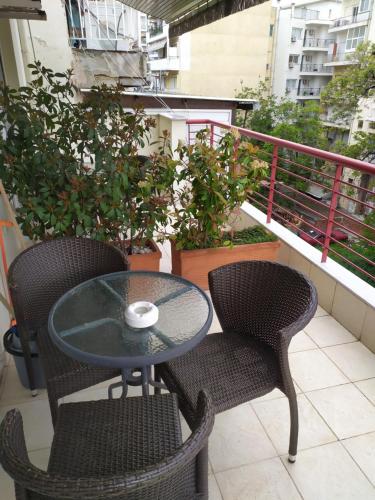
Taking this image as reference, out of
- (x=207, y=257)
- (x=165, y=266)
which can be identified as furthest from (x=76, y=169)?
(x=165, y=266)

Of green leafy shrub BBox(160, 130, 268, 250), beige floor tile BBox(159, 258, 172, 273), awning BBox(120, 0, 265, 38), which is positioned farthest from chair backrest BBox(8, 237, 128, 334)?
awning BBox(120, 0, 265, 38)

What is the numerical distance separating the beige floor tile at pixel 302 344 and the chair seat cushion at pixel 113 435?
4.14ft

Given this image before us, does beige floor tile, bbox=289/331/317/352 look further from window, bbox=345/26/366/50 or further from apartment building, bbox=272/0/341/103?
window, bbox=345/26/366/50

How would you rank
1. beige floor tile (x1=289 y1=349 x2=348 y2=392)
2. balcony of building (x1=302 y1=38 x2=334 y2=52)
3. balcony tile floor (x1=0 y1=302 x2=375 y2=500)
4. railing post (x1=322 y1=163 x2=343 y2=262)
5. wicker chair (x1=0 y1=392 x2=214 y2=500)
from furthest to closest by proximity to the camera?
balcony of building (x1=302 y1=38 x2=334 y2=52) → railing post (x1=322 y1=163 x2=343 y2=262) → beige floor tile (x1=289 y1=349 x2=348 y2=392) → balcony tile floor (x1=0 y1=302 x2=375 y2=500) → wicker chair (x1=0 y1=392 x2=214 y2=500)

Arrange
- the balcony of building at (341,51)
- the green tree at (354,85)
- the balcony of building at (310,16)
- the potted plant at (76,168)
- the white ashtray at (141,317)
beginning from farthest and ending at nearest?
1. the balcony of building at (310,16)
2. the balcony of building at (341,51)
3. the green tree at (354,85)
4. the potted plant at (76,168)
5. the white ashtray at (141,317)

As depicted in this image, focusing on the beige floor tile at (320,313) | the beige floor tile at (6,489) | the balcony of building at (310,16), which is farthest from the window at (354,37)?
the beige floor tile at (6,489)

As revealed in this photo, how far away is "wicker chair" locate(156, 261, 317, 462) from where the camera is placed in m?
1.45

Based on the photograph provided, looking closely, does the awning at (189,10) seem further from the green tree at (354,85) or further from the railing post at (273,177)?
the green tree at (354,85)

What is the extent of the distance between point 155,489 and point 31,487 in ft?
1.08

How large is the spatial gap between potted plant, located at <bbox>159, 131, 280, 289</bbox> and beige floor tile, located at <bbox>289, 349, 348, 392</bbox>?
104 cm

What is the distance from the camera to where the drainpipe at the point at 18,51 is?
11.0 feet

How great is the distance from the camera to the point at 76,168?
246 cm

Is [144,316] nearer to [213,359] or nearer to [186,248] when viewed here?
[213,359]

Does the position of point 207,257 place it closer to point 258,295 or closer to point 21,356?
point 258,295
